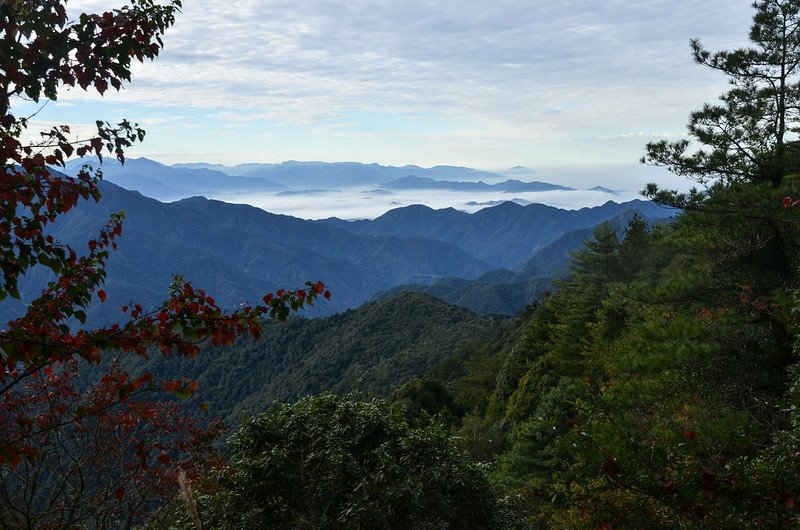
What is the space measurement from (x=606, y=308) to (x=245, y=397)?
80.9 metres

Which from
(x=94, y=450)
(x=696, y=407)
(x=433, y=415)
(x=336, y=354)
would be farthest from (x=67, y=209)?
(x=336, y=354)

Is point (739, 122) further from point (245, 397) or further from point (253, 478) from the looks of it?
point (245, 397)

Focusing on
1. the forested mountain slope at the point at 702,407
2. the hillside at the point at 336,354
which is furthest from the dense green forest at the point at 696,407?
the hillside at the point at 336,354

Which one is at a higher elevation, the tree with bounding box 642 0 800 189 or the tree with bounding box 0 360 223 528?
the tree with bounding box 642 0 800 189

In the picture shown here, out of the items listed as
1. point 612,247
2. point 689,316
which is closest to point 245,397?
point 612,247

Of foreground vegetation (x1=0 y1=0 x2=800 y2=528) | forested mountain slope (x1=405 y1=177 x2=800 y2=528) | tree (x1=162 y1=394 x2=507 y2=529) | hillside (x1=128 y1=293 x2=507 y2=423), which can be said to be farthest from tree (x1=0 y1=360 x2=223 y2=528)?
hillside (x1=128 y1=293 x2=507 y2=423)

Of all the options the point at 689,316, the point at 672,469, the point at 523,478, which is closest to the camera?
the point at 672,469

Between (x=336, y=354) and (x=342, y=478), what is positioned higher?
(x=342, y=478)

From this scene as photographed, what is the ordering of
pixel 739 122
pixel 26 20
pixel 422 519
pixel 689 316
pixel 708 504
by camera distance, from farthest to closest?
pixel 739 122 → pixel 689 316 → pixel 422 519 → pixel 708 504 → pixel 26 20

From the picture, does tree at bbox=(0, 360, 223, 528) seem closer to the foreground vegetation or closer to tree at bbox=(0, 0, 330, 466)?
the foreground vegetation

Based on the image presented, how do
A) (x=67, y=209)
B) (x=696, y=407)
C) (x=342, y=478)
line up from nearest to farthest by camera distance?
(x=67, y=209) < (x=342, y=478) < (x=696, y=407)

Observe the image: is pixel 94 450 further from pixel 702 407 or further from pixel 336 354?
pixel 336 354

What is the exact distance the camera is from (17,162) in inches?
160

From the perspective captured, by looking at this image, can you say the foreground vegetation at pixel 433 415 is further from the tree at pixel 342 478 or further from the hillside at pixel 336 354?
the hillside at pixel 336 354
